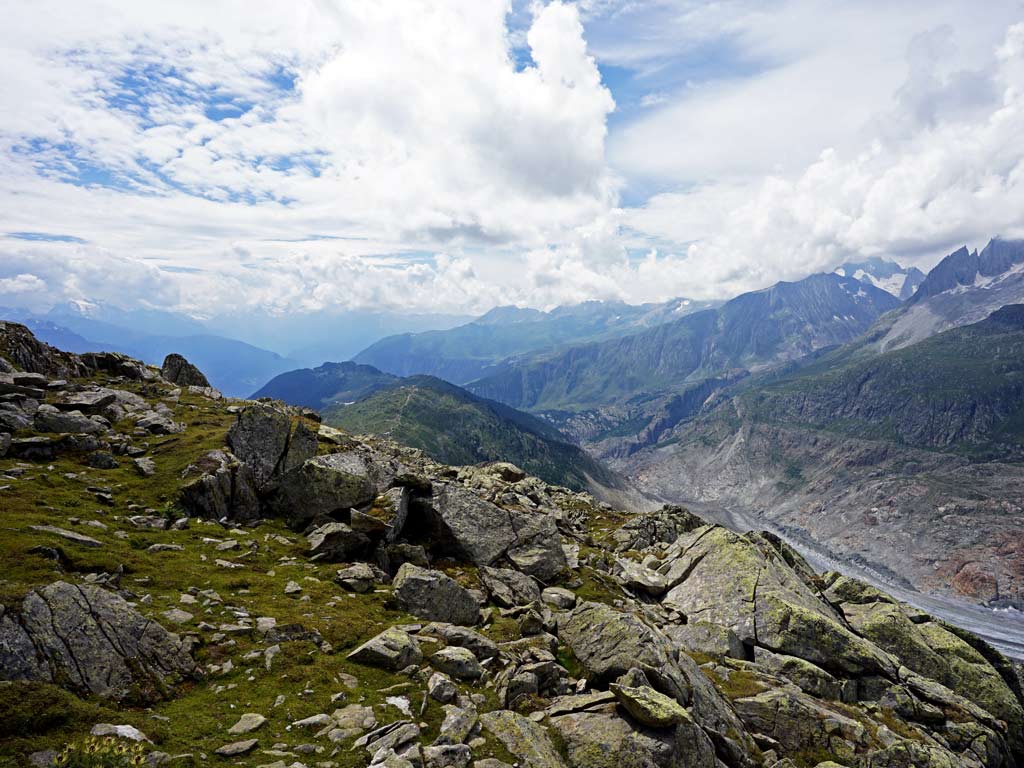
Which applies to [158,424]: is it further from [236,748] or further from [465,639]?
[236,748]

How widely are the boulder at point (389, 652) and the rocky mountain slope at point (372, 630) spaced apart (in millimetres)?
117

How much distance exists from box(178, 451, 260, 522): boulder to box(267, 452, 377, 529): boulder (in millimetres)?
2007

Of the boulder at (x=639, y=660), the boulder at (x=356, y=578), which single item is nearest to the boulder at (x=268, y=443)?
the boulder at (x=356, y=578)

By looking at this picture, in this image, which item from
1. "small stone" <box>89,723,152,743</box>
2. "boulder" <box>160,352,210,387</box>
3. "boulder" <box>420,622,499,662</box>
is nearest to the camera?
"small stone" <box>89,723,152,743</box>

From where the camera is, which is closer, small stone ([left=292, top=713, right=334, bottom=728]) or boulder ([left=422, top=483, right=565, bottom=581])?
small stone ([left=292, top=713, right=334, bottom=728])

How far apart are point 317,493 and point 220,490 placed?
22.7 feet

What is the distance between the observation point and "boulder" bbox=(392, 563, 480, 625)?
93.5ft

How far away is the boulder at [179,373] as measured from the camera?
236ft

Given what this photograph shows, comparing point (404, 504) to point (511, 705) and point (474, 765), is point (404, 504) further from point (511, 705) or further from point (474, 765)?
point (474, 765)

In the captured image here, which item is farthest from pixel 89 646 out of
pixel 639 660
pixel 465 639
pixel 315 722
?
pixel 639 660

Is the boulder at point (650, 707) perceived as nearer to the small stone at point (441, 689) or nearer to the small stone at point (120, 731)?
the small stone at point (441, 689)

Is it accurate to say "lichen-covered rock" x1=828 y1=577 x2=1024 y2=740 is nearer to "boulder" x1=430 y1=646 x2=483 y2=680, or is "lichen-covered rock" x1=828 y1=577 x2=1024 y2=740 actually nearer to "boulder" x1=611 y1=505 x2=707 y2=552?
"boulder" x1=611 y1=505 x2=707 y2=552

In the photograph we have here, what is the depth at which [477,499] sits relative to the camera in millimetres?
41500

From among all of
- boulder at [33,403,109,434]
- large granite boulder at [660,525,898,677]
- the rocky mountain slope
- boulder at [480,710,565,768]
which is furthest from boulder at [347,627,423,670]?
boulder at [33,403,109,434]
